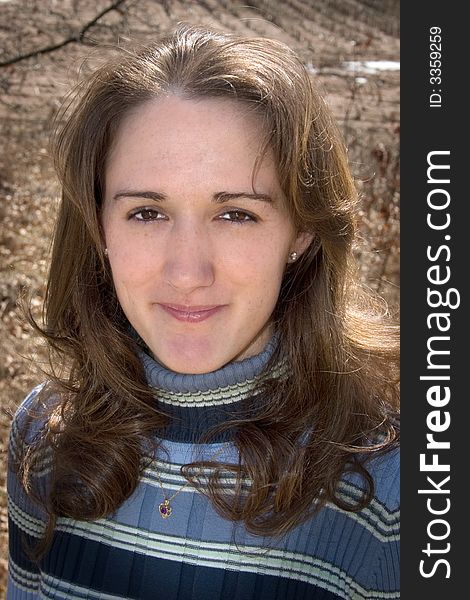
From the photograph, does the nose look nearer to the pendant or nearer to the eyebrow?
the eyebrow

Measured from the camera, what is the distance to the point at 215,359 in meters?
1.67

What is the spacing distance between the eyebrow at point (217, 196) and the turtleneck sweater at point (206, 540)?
32 cm

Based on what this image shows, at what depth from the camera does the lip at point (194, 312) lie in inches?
63.8

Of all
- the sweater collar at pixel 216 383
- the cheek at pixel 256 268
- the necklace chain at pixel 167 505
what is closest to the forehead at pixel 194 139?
the cheek at pixel 256 268

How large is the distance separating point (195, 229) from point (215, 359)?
0.25 m

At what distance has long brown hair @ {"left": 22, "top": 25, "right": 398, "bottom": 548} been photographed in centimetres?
168

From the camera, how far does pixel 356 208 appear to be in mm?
1910

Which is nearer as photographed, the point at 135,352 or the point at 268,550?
the point at 268,550

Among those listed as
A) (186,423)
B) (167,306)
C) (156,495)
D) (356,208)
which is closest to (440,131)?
(356,208)

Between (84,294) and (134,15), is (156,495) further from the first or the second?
(134,15)

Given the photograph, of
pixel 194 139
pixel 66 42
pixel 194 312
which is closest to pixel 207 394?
pixel 194 312

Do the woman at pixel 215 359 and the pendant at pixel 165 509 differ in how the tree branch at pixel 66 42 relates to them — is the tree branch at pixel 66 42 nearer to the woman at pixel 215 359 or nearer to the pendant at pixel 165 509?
the woman at pixel 215 359

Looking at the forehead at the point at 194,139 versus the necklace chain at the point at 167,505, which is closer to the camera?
the forehead at the point at 194,139

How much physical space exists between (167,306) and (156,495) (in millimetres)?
372
